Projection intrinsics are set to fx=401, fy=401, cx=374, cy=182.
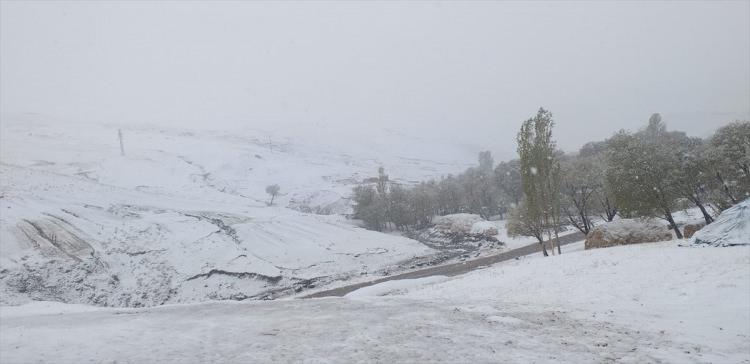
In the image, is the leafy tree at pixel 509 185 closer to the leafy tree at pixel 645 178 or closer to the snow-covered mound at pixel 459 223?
the snow-covered mound at pixel 459 223

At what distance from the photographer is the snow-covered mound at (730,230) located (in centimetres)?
2070

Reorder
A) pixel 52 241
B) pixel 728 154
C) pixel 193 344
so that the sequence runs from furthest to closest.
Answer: pixel 52 241 < pixel 728 154 < pixel 193 344

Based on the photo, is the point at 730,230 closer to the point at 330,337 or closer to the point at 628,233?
the point at 628,233

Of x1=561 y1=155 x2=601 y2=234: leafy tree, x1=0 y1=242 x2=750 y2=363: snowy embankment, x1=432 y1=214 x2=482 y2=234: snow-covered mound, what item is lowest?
x1=0 y1=242 x2=750 y2=363: snowy embankment

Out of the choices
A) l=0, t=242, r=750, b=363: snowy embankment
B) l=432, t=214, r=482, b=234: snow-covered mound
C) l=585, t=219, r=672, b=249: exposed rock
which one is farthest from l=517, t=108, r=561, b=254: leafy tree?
l=432, t=214, r=482, b=234: snow-covered mound

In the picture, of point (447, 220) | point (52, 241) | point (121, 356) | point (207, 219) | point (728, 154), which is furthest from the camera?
point (447, 220)

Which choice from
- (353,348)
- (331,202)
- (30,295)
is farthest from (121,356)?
(331,202)

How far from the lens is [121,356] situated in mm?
8875

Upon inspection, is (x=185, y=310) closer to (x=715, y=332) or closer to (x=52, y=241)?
(x=715, y=332)

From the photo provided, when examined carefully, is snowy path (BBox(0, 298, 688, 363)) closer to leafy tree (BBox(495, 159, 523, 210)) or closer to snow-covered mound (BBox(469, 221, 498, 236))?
snow-covered mound (BBox(469, 221, 498, 236))

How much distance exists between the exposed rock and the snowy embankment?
43.0 ft

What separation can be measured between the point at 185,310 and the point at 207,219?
40.6 meters

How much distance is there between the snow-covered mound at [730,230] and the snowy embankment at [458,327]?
2.11 metres

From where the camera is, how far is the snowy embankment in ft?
29.2
